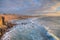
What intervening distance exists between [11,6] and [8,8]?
0.12 ft

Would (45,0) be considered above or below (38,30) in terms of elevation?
above

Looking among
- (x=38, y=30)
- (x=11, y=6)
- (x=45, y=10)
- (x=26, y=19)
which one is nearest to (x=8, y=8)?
(x=11, y=6)

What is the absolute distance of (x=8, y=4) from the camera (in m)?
1.35

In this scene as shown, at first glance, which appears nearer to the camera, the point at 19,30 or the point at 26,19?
the point at 19,30

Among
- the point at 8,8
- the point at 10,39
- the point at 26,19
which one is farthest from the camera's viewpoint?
the point at 8,8

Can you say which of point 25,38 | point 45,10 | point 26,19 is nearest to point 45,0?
point 45,10

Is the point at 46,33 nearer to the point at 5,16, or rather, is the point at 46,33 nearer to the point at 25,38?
the point at 25,38

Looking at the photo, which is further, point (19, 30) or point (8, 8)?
→ point (8, 8)

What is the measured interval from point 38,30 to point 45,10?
0.38m

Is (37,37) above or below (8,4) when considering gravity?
below

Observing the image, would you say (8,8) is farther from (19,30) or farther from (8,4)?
(19,30)

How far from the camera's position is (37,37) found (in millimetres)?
912

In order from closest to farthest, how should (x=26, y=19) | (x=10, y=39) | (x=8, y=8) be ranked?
(x=10, y=39) → (x=26, y=19) → (x=8, y=8)

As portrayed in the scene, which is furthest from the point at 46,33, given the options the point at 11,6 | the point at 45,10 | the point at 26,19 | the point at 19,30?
the point at 11,6
